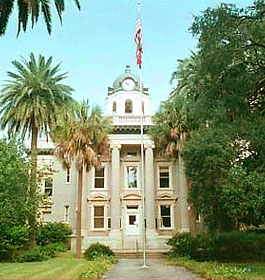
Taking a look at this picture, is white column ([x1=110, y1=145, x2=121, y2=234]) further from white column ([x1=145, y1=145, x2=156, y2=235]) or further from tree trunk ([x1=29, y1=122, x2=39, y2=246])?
tree trunk ([x1=29, y1=122, x2=39, y2=246])

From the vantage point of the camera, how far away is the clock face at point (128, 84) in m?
39.6

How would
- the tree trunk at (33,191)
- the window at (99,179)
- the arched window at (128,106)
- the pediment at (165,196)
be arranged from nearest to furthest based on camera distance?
the tree trunk at (33,191) → the pediment at (165,196) → the window at (99,179) → the arched window at (128,106)

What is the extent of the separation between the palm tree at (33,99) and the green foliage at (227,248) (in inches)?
410

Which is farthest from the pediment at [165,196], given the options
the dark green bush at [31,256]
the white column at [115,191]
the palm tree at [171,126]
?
the dark green bush at [31,256]

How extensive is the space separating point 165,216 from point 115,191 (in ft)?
16.8

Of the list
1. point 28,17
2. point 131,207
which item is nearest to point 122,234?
point 131,207

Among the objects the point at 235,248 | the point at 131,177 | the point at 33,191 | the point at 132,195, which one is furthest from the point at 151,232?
the point at 33,191

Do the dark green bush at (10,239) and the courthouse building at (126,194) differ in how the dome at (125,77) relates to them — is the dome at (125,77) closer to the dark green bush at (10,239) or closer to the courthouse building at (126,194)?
the courthouse building at (126,194)

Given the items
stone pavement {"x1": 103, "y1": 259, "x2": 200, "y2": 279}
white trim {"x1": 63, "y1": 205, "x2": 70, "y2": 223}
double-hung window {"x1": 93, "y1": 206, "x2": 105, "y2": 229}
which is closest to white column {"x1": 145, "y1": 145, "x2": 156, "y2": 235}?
double-hung window {"x1": 93, "y1": 206, "x2": 105, "y2": 229}

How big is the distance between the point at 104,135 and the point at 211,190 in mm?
10521

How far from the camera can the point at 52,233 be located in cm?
3084

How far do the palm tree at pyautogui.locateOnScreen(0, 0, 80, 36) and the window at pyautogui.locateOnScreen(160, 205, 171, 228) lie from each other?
23.2 meters

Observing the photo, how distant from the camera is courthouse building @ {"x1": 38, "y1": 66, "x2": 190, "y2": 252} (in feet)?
109

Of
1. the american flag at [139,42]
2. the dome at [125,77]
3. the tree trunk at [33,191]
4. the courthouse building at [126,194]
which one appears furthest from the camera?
the dome at [125,77]
